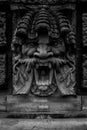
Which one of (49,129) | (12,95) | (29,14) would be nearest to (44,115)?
(49,129)

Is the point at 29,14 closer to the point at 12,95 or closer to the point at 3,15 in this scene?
the point at 3,15

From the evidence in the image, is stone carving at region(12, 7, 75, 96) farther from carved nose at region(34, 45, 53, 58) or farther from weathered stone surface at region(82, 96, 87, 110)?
weathered stone surface at region(82, 96, 87, 110)

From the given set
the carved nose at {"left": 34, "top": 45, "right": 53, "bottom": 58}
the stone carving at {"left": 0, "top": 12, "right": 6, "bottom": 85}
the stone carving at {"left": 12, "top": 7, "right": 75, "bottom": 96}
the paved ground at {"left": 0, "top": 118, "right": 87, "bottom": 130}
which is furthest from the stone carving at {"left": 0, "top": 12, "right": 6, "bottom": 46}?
the paved ground at {"left": 0, "top": 118, "right": 87, "bottom": 130}

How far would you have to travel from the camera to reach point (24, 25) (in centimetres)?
317

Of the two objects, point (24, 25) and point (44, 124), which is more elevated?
point (24, 25)

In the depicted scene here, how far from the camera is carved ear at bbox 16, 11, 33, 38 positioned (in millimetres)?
3158

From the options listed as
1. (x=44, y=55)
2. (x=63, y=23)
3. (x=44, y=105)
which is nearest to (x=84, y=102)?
(x=44, y=105)

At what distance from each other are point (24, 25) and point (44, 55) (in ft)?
1.09

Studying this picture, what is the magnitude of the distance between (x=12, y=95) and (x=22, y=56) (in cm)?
38

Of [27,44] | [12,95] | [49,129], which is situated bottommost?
[49,129]

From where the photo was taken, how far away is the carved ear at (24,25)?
3.16 m

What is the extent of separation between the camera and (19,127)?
9.92 ft

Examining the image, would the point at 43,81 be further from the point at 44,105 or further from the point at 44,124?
the point at 44,124

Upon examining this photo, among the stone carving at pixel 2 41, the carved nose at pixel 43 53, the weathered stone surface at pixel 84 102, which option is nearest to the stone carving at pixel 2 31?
the stone carving at pixel 2 41
